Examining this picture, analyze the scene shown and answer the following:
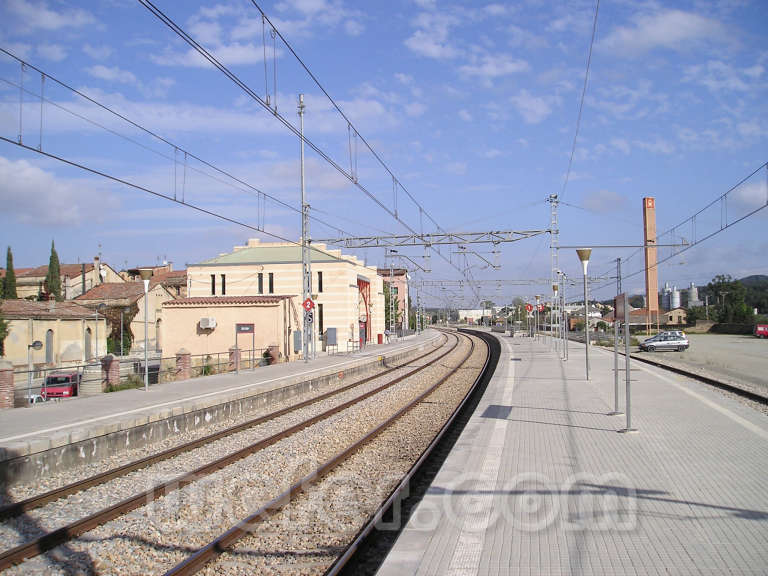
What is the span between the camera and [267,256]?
171 ft

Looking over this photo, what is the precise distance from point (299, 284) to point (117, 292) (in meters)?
15.8

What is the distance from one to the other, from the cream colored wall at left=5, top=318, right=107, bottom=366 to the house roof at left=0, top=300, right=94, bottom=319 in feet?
0.99

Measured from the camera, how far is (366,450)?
1162cm

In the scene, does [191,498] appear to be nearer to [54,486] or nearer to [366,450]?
[54,486]

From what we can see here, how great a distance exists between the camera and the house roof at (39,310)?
114ft

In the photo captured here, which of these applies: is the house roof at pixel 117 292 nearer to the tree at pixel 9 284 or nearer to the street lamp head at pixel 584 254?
the tree at pixel 9 284

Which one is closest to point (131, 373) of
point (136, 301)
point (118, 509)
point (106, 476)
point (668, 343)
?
point (106, 476)

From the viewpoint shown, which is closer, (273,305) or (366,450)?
(366,450)

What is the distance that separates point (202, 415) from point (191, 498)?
265 inches

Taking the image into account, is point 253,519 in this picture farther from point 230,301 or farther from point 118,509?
point 230,301

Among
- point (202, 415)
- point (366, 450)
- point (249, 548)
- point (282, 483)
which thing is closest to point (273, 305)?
point (202, 415)

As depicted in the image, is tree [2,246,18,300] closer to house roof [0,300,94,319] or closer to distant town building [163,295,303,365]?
house roof [0,300,94,319]

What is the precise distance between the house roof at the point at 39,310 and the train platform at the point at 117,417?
18.7m

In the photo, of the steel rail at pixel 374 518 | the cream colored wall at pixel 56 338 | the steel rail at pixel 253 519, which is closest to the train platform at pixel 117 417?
the steel rail at pixel 253 519
